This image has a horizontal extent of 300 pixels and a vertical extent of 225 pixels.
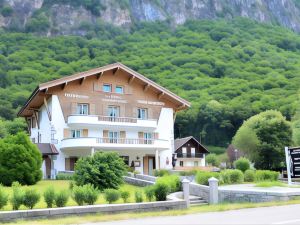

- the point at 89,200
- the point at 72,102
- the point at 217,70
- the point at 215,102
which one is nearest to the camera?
the point at 89,200

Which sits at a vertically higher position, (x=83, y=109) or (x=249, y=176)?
(x=83, y=109)

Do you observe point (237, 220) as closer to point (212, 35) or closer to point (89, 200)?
point (89, 200)

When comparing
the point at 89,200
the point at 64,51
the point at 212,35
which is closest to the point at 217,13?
the point at 212,35

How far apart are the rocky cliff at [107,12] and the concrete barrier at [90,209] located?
12629 cm

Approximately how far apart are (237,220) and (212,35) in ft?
433

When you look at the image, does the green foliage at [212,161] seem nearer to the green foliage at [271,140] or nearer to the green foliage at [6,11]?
the green foliage at [271,140]

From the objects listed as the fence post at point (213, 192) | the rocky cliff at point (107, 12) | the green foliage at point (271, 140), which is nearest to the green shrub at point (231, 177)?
the fence post at point (213, 192)

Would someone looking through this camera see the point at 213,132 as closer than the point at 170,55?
Yes

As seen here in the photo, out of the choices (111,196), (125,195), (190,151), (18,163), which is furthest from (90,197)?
(190,151)

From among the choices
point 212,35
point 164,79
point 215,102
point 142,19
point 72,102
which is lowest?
point 72,102

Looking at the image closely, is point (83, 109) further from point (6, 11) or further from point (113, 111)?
point (6, 11)

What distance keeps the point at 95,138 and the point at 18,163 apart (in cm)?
1259

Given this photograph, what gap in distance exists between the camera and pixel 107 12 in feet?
495

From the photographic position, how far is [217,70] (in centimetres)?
11350
